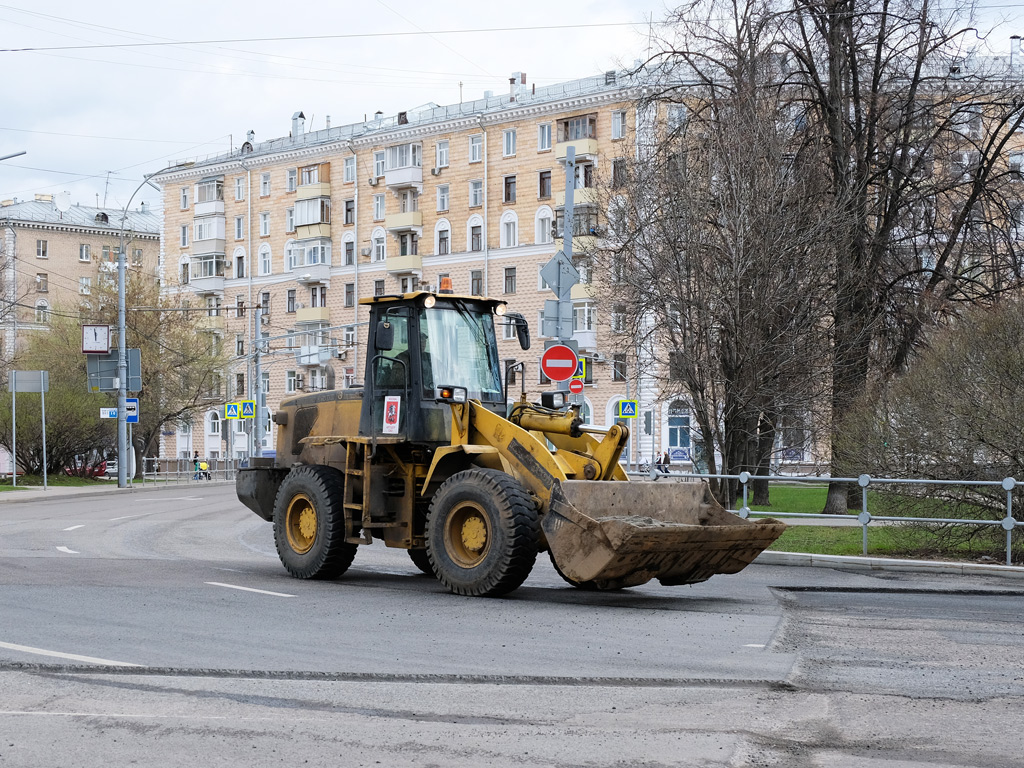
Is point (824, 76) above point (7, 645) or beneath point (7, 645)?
above

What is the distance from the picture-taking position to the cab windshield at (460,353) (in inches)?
590

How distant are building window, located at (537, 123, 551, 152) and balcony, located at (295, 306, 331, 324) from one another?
17062 mm

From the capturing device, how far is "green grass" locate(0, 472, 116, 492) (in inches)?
1967

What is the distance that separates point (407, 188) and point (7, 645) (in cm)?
6831

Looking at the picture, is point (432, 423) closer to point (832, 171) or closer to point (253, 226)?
point (832, 171)

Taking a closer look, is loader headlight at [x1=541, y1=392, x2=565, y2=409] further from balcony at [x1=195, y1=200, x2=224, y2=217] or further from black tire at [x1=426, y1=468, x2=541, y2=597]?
balcony at [x1=195, y1=200, x2=224, y2=217]

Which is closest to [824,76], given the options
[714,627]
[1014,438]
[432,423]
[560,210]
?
[1014,438]

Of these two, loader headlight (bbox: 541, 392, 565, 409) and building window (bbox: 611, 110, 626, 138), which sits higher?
building window (bbox: 611, 110, 626, 138)

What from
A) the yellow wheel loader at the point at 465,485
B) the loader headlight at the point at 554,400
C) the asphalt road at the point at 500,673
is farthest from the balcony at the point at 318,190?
the loader headlight at the point at 554,400

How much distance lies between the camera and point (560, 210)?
67250 mm

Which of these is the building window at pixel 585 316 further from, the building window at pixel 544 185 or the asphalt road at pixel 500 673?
the asphalt road at pixel 500 673

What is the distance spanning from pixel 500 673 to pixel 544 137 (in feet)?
208

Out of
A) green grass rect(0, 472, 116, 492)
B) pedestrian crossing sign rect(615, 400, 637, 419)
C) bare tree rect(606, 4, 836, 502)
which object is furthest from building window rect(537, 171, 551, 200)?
bare tree rect(606, 4, 836, 502)

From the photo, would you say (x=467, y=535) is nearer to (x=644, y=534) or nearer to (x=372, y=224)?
(x=644, y=534)
